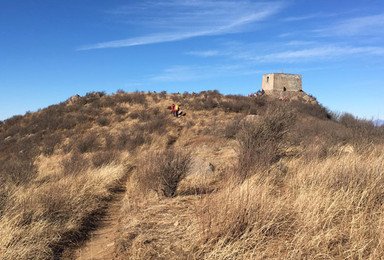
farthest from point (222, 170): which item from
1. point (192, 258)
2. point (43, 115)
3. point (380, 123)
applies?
point (43, 115)

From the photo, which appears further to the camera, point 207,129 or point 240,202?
point 207,129

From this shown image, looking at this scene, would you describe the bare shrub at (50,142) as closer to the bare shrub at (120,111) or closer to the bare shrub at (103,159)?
the bare shrub at (120,111)

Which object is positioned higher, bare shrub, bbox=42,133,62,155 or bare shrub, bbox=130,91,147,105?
bare shrub, bbox=130,91,147,105

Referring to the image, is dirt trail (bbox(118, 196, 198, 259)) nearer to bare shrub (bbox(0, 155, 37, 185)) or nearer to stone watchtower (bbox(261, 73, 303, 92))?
bare shrub (bbox(0, 155, 37, 185))

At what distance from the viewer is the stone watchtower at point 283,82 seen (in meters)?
33.1

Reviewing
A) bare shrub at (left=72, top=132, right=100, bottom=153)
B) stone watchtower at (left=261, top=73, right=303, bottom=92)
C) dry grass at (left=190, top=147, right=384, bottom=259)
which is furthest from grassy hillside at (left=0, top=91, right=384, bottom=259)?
stone watchtower at (left=261, top=73, right=303, bottom=92)

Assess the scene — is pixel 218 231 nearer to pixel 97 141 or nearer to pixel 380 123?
pixel 380 123

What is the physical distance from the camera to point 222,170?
7.16 m

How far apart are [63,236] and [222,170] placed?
14.1 ft

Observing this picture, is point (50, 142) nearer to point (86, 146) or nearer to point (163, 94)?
point (86, 146)

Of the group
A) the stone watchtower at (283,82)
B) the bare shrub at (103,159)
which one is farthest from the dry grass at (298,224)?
the stone watchtower at (283,82)

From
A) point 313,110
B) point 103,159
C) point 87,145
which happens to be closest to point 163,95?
point 87,145

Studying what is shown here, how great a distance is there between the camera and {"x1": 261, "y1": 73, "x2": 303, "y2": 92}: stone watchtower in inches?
1303

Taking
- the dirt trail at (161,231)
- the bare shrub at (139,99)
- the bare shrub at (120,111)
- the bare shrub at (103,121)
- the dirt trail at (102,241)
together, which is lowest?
the dirt trail at (102,241)
